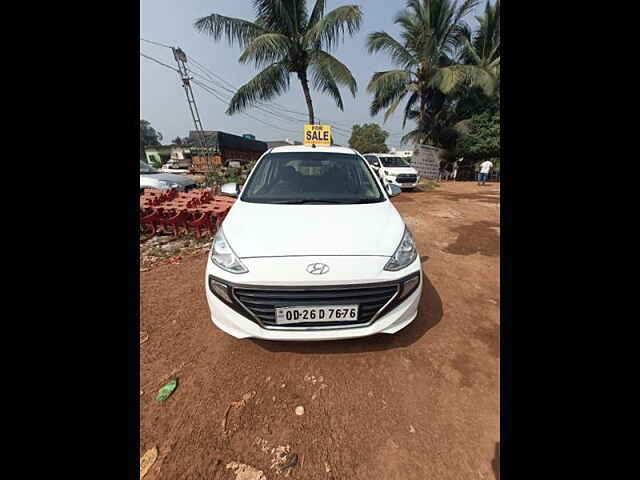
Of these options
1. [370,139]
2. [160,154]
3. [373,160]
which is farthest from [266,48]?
[160,154]

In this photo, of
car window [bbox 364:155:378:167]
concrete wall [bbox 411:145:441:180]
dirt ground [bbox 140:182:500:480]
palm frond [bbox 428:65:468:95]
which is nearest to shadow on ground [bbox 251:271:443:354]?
dirt ground [bbox 140:182:500:480]

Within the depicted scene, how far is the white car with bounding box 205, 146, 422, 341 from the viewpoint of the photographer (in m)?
1.49

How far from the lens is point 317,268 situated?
150cm

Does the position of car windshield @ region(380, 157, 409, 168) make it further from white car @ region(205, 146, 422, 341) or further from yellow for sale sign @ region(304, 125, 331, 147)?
white car @ region(205, 146, 422, 341)

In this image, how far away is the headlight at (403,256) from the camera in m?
1.61

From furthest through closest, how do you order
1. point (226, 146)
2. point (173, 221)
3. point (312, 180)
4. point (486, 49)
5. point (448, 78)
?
point (226, 146) → point (486, 49) → point (448, 78) → point (173, 221) → point (312, 180)

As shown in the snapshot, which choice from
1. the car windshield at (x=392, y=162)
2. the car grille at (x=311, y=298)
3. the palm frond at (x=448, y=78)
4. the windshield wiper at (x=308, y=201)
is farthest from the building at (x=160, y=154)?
the car grille at (x=311, y=298)

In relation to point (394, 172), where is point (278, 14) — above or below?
above

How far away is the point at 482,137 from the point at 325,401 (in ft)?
61.8

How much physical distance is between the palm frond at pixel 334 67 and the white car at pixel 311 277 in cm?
902

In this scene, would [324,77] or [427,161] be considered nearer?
[324,77]

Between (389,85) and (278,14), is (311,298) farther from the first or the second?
(389,85)
